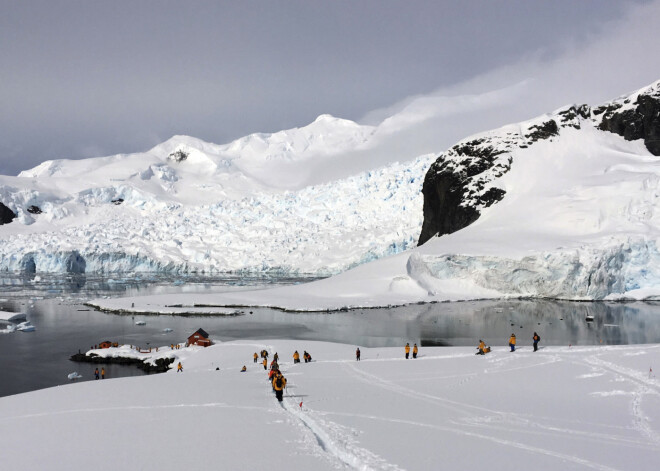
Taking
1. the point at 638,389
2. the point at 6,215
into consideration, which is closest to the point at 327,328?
the point at 638,389

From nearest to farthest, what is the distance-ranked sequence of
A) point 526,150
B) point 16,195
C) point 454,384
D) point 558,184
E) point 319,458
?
point 319,458, point 454,384, point 558,184, point 526,150, point 16,195

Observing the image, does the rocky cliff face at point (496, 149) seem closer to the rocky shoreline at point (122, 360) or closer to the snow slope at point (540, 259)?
the snow slope at point (540, 259)

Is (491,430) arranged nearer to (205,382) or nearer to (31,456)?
(31,456)


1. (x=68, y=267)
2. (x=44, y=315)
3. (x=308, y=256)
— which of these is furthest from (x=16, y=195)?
(x=44, y=315)

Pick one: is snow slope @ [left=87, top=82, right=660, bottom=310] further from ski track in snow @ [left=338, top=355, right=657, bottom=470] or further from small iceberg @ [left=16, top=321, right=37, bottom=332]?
ski track in snow @ [left=338, top=355, right=657, bottom=470]

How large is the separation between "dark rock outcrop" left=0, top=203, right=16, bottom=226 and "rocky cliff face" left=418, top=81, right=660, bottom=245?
432 feet

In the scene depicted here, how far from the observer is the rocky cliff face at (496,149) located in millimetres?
112500

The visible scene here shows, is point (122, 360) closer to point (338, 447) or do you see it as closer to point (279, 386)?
point (279, 386)

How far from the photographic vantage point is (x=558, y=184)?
331 feet

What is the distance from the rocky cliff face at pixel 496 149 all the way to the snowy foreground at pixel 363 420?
307 feet

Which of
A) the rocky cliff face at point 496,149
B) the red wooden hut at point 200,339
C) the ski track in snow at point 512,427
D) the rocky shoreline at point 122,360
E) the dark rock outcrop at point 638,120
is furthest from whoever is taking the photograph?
the dark rock outcrop at point 638,120

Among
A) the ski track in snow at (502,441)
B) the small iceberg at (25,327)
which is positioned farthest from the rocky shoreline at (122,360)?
the ski track in snow at (502,441)

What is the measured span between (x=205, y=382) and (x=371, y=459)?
12.6 metres

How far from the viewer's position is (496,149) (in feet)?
381
